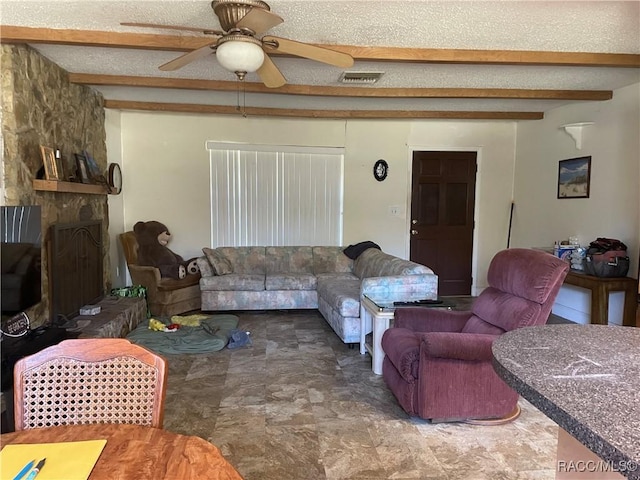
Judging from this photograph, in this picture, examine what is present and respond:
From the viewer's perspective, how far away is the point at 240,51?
7.06 feet

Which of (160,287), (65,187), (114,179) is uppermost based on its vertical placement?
(114,179)

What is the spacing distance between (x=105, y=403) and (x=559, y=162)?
5.40m

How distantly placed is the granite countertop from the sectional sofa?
2.24 m

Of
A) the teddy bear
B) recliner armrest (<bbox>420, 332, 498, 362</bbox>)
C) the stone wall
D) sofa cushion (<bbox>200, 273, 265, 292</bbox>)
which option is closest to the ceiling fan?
the stone wall

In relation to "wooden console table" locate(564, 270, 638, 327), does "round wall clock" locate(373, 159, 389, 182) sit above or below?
above

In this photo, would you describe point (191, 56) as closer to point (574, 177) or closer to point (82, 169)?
point (82, 169)

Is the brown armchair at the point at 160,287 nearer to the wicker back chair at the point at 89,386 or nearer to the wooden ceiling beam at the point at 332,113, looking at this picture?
the wooden ceiling beam at the point at 332,113

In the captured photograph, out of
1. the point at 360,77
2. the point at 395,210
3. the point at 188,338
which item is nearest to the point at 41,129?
the point at 188,338

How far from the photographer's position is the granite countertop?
2.32ft

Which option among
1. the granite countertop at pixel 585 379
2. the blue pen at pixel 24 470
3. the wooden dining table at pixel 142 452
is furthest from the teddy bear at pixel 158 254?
the granite countertop at pixel 585 379

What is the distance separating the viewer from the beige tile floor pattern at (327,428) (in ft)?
6.82

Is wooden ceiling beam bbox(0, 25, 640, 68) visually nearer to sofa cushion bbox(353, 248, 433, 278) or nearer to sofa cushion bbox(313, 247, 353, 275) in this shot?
sofa cushion bbox(353, 248, 433, 278)

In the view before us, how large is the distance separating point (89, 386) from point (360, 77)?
3.39 meters

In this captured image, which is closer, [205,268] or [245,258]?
[205,268]
